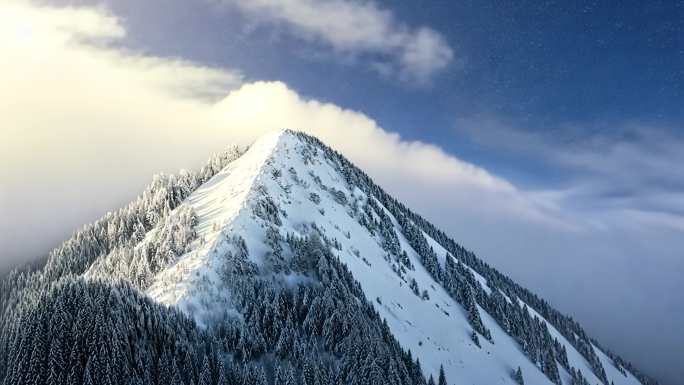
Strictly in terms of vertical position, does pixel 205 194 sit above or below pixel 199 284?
above

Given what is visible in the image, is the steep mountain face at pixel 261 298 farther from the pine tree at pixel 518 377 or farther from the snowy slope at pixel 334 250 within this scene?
the snowy slope at pixel 334 250

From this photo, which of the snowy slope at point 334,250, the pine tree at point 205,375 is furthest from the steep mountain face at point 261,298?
the snowy slope at point 334,250

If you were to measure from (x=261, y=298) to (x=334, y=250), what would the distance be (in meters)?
35.2

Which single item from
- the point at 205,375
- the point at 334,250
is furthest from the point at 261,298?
the point at 334,250

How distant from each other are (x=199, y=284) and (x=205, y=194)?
52430mm

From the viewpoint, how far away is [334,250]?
11306 centimetres

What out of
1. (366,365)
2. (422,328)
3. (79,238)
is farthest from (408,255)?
(79,238)

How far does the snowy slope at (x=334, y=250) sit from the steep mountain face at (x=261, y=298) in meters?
0.45

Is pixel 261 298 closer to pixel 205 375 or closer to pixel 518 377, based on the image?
pixel 205 375

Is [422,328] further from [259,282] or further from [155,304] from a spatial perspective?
[155,304]

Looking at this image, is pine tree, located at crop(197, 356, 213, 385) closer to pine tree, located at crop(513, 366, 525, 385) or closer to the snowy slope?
the snowy slope

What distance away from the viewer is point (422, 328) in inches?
4823

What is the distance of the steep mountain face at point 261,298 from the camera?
195 feet

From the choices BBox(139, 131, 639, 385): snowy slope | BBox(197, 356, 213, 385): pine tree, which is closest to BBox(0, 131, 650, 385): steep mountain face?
BBox(197, 356, 213, 385): pine tree
